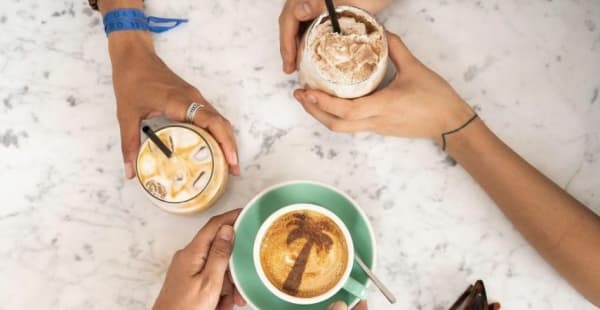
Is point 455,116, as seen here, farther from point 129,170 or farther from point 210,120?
point 129,170

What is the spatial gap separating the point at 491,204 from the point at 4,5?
106cm

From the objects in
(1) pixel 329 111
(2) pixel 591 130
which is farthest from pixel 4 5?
(2) pixel 591 130

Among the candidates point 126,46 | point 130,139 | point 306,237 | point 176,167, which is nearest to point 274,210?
point 306,237

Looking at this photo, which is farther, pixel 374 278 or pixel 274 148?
pixel 274 148

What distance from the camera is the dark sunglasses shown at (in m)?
0.91

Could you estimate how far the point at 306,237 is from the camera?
0.89 m

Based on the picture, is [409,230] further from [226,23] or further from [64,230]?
[64,230]

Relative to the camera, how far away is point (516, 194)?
3.03 feet

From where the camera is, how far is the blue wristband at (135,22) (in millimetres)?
1043

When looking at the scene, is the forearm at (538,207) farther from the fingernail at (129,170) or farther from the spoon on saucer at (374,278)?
the fingernail at (129,170)

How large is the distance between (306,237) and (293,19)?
1.27 feet

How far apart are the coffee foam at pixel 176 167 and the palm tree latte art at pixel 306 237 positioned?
0.56 feet

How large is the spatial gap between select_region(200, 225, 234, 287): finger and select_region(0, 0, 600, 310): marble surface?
13 centimetres

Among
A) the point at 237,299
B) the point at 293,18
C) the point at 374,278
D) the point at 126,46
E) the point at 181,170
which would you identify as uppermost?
the point at 293,18
